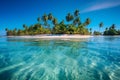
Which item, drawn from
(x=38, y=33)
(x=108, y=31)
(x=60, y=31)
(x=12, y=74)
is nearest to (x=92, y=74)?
(x=12, y=74)

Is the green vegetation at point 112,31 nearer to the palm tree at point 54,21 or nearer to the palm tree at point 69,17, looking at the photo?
the palm tree at point 69,17

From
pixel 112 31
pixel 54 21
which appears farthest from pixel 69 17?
pixel 112 31

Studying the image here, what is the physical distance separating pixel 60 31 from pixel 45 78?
150ft

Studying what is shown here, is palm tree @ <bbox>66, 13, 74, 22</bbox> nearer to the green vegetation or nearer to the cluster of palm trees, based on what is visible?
the cluster of palm trees

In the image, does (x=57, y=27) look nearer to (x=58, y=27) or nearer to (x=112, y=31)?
(x=58, y=27)

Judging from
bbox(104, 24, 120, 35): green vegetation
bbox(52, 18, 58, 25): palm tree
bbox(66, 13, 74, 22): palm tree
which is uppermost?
bbox(66, 13, 74, 22): palm tree

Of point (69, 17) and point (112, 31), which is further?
point (112, 31)

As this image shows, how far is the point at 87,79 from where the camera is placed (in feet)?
15.1

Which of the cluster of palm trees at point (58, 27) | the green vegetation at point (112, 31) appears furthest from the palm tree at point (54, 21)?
the green vegetation at point (112, 31)

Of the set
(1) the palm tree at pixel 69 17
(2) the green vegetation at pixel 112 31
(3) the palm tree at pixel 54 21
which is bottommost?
(2) the green vegetation at pixel 112 31

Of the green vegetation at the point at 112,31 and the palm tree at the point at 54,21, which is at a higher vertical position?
the palm tree at the point at 54,21

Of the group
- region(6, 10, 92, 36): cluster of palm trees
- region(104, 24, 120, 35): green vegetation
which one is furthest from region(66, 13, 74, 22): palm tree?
region(104, 24, 120, 35): green vegetation

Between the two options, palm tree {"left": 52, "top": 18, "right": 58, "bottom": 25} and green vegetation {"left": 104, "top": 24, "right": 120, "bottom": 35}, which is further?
green vegetation {"left": 104, "top": 24, "right": 120, "bottom": 35}

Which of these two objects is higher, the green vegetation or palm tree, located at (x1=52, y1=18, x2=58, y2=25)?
palm tree, located at (x1=52, y1=18, x2=58, y2=25)
